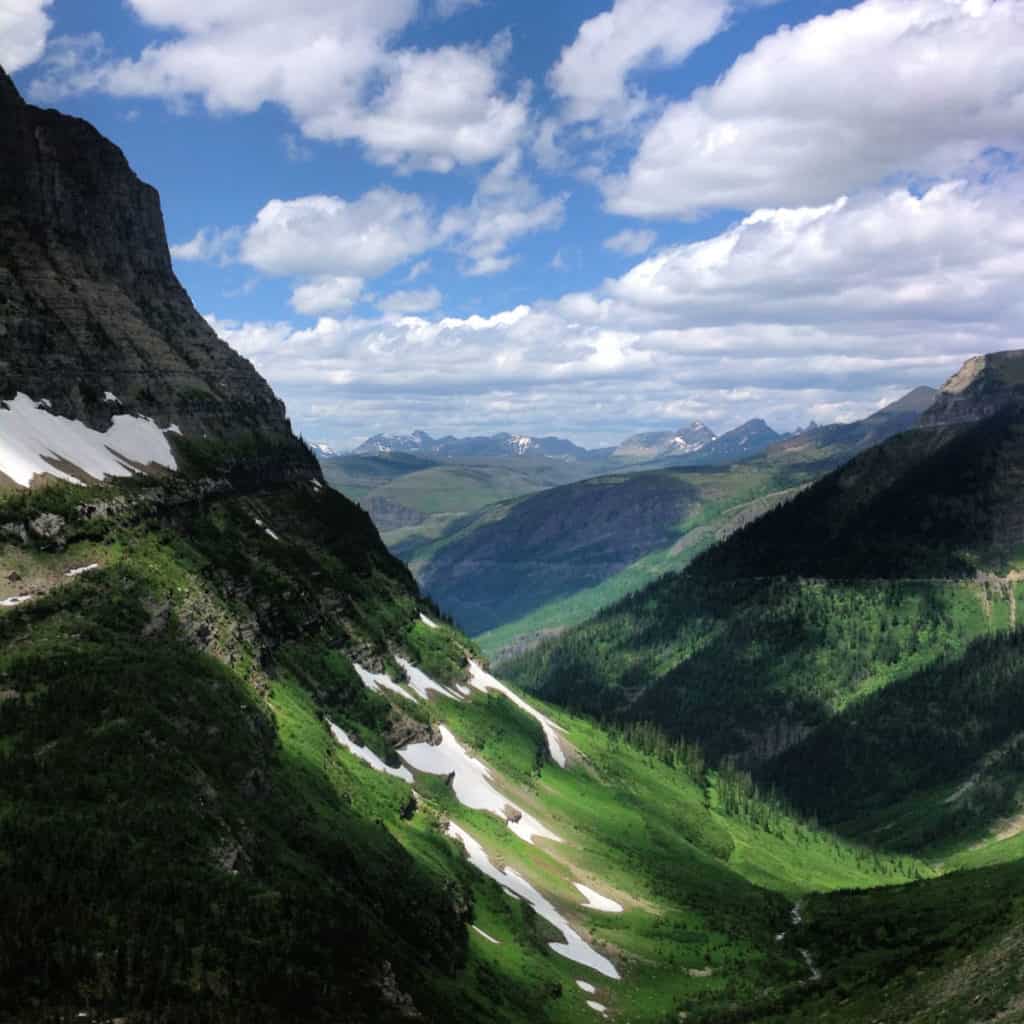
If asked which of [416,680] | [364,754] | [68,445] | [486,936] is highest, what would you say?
[68,445]

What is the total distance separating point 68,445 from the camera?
499 feet

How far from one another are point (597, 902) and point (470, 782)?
3074cm

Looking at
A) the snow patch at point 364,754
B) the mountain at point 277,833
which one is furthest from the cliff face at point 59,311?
the snow patch at point 364,754

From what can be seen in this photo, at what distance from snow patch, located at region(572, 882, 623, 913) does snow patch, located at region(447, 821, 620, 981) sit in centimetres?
1026

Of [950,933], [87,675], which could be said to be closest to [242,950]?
[87,675]

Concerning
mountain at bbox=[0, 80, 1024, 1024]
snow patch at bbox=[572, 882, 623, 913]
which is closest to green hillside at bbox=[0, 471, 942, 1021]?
mountain at bbox=[0, 80, 1024, 1024]

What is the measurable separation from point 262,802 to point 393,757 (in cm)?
6261

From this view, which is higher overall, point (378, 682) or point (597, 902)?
point (378, 682)

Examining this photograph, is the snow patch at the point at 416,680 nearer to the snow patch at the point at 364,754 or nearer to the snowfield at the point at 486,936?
the snow patch at the point at 364,754

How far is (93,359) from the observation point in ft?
577

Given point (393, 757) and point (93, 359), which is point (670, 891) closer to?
point (393, 757)

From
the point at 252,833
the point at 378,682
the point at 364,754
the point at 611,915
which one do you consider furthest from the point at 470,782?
the point at 252,833

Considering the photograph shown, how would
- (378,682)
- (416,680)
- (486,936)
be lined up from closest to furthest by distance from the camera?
(486,936) → (378,682) → (416,680)

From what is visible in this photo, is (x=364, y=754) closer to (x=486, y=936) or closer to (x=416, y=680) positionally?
(x=486, y=936)
